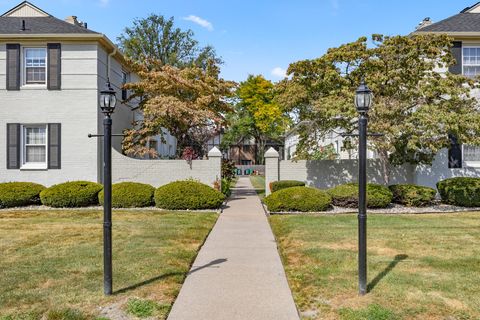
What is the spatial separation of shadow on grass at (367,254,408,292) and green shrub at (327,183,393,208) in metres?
6.39

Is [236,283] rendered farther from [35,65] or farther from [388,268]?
[35,65]

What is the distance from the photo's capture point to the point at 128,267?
644 centimetres

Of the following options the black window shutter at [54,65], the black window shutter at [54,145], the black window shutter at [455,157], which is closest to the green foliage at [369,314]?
the black window shutter at [455,157]

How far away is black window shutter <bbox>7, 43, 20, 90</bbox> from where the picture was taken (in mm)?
15477

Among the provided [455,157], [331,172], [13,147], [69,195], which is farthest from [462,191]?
[13,147]

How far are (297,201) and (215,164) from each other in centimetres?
441

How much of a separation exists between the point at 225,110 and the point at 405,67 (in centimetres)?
844

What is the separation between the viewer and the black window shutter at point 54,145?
15656 millimetres

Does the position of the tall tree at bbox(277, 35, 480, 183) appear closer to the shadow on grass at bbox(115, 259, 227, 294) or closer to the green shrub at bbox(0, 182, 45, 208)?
the shadow on grass at bbox(115, 259, 227, 294)

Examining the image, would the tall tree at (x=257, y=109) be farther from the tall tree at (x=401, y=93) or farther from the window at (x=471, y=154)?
the tall tree at (x=401, y=93)

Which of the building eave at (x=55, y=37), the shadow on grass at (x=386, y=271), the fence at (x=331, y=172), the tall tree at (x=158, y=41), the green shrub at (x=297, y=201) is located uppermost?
the tall tree at (x=158, y=41)

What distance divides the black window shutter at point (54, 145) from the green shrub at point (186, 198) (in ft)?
16.1

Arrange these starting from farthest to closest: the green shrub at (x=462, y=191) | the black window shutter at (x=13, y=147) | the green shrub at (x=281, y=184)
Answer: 1. the green shrub at (x=281, y=184)
2. the black window shutter at (x=13, y=147)
3. the green shrub at (x=462, y=191)

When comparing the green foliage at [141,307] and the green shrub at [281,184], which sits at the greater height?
the green shrub at [281,184]
